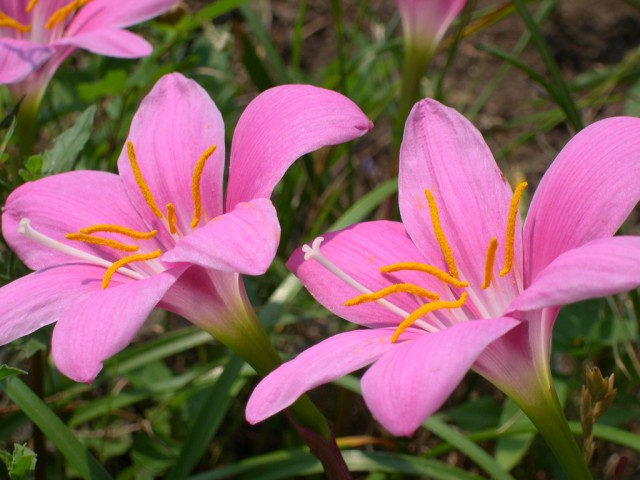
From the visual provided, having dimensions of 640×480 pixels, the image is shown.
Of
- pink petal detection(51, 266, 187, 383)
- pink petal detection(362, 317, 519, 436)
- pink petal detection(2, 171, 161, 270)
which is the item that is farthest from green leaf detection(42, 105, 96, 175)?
pink petal detection(362, 317, 519, 436)

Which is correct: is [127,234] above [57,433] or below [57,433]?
above

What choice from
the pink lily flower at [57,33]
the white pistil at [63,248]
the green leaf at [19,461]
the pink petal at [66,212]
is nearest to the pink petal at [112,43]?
the pink lily flower at [57,33]

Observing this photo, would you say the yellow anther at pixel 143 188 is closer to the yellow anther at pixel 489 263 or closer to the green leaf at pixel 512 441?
the yellow anther at pixel 489 263

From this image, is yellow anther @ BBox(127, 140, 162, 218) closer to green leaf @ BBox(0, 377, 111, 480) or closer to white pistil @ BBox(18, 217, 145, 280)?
white pistil @ BBox(18, 217, 145, 280)

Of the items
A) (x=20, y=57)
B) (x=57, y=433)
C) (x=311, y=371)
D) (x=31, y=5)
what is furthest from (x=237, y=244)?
(x=31, y=5)

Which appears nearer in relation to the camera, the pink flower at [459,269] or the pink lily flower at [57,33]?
the pink flower at [459,269]

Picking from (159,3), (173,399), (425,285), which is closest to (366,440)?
(173,399)

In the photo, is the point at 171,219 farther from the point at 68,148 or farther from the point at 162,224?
the point at 68,148
